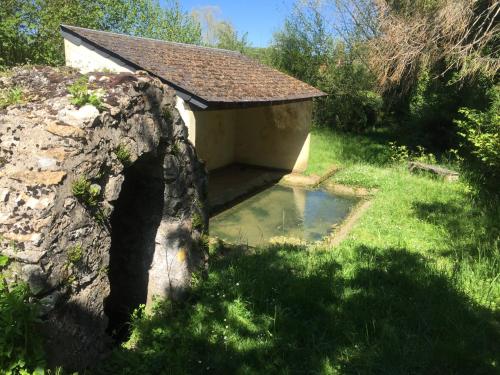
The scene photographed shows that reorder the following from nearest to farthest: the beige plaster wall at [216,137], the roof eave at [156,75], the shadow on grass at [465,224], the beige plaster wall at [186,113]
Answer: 1. the shadow on grass at [465,224]
2. the roof eave at [156,75]
3. the beige plaster wall at [186,113]
4. the beige plaster wall at [216,137]

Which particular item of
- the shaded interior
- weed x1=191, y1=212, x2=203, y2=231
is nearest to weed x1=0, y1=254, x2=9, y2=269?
weed x1=191, y1=212, x2=203, y2=231

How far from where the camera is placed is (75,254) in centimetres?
293

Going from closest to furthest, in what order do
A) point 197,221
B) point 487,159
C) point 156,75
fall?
point 197,221, point 487,159, point 156,75

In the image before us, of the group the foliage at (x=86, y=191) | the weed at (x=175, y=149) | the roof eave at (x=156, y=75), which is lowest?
the foliage at (x=86, y=191)

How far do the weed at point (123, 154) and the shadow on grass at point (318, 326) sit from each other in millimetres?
1605

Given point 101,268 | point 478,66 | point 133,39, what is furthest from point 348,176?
point 101,268

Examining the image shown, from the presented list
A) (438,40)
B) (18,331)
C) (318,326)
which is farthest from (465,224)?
(18,331)

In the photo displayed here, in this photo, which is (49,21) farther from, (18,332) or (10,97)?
(18,332)

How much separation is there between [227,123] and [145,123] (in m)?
10.1

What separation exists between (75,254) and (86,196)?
1.37 feet

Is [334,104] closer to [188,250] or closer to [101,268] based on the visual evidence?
[188,250]

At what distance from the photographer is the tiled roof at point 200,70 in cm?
835

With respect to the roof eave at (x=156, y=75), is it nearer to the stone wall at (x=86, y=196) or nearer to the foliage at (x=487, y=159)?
the stone wall at (x=86, y=196)

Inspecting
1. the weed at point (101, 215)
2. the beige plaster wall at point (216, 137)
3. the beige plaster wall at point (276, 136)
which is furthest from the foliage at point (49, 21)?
the weed at point (101, 215)
